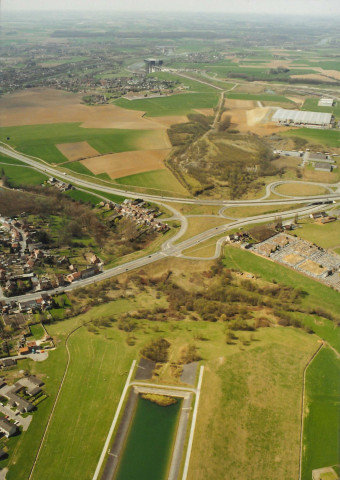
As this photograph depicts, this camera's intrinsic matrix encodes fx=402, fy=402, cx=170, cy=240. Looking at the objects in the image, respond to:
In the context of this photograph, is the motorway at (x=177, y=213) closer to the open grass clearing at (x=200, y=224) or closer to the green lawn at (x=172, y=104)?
the open grass clearing at (x=200, y=224)

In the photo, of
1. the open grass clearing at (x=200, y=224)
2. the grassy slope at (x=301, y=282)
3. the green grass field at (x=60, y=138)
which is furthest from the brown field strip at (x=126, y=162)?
the grassy slope at (x=301, y=282)

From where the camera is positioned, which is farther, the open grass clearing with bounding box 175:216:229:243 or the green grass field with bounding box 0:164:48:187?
the green grass field with bounding box 0:164:48:187

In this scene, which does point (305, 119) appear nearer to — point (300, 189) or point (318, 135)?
point (318, 135)

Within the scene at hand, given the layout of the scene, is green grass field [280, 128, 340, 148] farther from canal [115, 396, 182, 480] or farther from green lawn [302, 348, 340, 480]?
canal [115, 396, 182, 480]

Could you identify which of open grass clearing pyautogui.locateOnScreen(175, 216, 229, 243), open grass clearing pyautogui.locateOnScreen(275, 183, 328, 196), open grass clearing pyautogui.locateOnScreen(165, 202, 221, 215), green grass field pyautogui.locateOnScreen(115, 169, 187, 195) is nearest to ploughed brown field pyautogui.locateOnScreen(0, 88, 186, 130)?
green grass field pyautogui.locateOnScreen(115, 169, 187, 195)

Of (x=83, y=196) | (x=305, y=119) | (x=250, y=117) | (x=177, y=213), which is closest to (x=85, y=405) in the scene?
(x=177, y=213)

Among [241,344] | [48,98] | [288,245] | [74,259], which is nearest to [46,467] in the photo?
[241,344]
